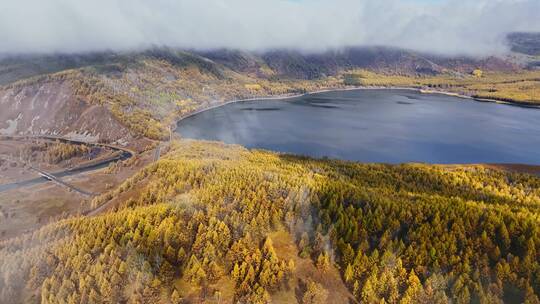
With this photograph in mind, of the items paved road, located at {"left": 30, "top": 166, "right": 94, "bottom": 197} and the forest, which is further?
paved road, located at {"left": 30, "top": 166, "right": 94, "bottom": 197}

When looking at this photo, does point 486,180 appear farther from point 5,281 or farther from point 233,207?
point 5,281

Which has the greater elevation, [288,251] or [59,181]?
[288,251]

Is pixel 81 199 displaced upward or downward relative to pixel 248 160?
downward

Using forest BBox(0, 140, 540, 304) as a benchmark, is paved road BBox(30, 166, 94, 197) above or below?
below

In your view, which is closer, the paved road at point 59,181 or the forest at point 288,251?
the forest at point 288,251

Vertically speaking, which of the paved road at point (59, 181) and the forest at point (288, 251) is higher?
the forest at point (288, 251)

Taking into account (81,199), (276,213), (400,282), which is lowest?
(81,199)

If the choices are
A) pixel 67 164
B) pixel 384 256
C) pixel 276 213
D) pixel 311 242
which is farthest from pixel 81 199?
pixel 384 256

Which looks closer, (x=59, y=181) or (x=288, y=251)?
(x=288, y=251)
